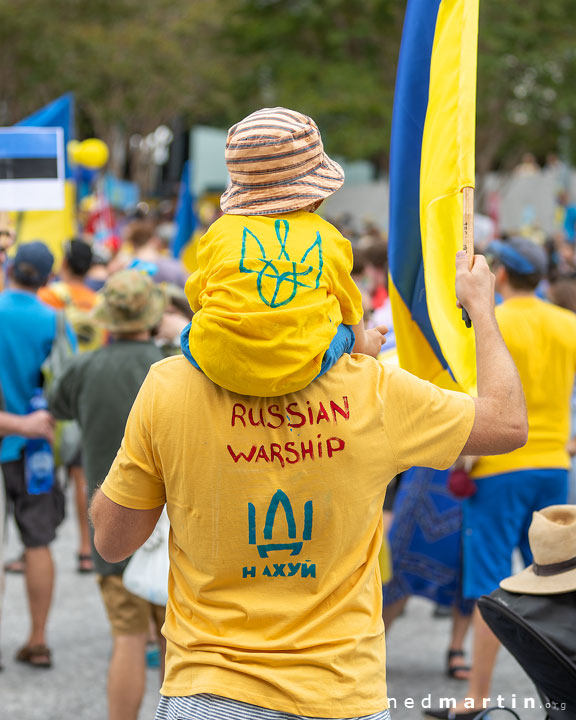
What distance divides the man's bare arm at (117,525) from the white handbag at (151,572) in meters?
1.80

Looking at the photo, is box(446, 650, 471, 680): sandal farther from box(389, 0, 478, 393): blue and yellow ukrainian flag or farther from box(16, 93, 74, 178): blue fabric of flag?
box(16, 93, 74, 178): blue fabric of flag

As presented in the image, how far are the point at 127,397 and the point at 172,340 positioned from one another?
498mm

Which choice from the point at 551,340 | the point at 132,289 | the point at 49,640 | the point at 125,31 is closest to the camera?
the point at 132,289

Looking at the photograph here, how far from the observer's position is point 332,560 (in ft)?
6.69

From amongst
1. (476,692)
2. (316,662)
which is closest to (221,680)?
(316,662)

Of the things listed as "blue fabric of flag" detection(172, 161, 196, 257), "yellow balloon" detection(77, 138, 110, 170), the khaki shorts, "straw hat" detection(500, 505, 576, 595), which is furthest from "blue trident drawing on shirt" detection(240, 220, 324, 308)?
"yellow balloon" detection(77, 138, 110, 170)

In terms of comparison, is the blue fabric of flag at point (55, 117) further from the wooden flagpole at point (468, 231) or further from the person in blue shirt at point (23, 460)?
the wooden flagpole at point (468, 231)

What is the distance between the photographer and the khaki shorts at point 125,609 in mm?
4129

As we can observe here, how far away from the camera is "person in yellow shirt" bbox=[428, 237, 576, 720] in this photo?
4.46 metres

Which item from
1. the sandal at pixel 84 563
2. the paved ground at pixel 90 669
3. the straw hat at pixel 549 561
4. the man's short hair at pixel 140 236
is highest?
the straw hat at pixel 549 561

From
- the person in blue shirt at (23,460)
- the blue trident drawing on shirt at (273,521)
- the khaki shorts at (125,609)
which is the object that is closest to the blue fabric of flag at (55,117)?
the person in blue shirt at (23,460)

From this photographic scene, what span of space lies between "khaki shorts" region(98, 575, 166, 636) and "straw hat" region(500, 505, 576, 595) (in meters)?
1.74

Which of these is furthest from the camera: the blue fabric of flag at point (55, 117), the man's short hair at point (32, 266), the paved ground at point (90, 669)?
the blue fabric of flag at point (55, 117)

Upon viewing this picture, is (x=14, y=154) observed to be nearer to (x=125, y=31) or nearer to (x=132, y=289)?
(x=132, y=289)
